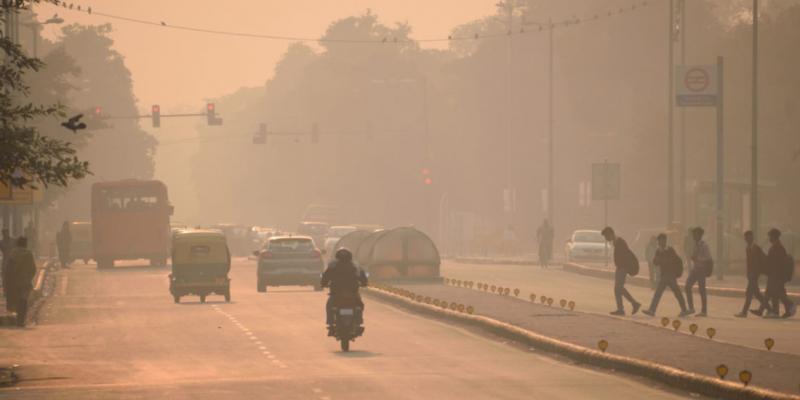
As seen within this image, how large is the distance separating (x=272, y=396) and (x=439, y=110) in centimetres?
13032

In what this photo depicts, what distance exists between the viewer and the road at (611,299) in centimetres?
2916

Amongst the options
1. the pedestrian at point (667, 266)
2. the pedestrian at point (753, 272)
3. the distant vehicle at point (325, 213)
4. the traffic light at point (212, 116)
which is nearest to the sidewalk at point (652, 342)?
the pedestrian at point (667, 266)

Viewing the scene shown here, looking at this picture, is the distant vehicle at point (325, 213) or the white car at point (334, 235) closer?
the white car at point (334, 235)

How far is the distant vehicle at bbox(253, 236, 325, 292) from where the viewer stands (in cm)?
4925

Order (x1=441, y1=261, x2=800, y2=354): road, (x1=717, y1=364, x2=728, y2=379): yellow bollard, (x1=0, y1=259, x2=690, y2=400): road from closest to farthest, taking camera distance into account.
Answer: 1. (x1=717, y1=364, x2=728, y2=379): yellow bollard
2. (x1=0, y1=259, x2=690, y2=400): road
3. (x1=441, y1=261, x2=800, y2=354): road

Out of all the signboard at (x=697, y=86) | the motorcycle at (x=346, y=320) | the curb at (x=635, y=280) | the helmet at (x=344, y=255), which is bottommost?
the curb at (x=635, y=280)

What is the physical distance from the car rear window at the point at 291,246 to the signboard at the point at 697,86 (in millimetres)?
11627

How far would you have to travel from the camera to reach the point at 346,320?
26.6 m

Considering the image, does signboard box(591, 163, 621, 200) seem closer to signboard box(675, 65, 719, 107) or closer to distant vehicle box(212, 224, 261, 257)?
signboard box(675, 65, 719, 107)

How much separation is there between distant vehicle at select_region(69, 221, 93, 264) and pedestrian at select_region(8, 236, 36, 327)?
4291 cm

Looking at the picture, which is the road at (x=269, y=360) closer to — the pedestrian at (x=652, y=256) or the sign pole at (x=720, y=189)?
the pedestrian at (x=652, y=256)

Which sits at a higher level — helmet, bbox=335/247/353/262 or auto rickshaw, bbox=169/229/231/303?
helmet, bbox=335/247/353/262

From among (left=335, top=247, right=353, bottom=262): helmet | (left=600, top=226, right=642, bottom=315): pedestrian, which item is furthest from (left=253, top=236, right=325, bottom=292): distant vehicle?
(left=335, top=247, right=353, bottom=262): helmet

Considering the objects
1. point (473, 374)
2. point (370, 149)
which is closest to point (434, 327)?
point (473, 374)
